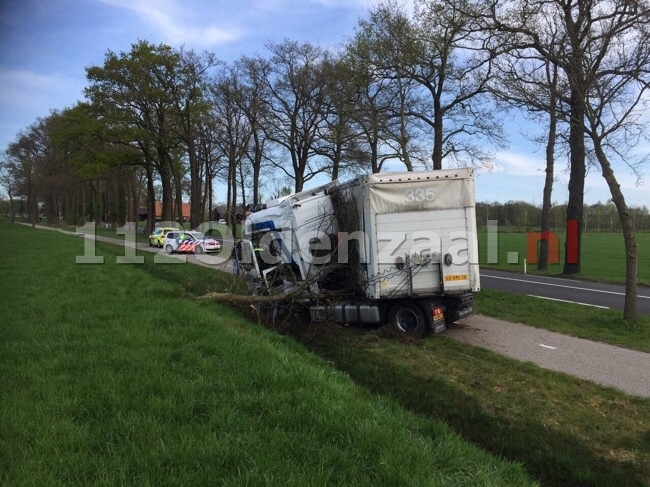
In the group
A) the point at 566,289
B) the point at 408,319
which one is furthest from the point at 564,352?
the point at 566,289

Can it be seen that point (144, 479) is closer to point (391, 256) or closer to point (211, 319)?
point (211, 319)

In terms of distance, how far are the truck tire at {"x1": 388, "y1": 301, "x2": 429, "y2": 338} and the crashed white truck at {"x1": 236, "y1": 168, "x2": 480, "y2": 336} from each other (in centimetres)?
2

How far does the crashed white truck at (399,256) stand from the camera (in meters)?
9.59

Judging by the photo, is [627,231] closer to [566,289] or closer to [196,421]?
[566,289]

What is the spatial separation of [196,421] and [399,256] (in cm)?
611

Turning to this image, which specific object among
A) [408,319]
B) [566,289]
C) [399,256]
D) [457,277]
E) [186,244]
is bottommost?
[566,289]

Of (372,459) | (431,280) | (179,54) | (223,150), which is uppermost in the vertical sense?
(179,54)

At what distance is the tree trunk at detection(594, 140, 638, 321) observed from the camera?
10.7m

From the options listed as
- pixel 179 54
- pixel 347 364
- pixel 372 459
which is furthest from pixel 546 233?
pixel 179 54

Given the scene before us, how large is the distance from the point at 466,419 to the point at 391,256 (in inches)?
171

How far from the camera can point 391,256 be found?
381 inches

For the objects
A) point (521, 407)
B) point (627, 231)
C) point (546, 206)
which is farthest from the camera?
point (546, 206)

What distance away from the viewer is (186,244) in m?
33.8

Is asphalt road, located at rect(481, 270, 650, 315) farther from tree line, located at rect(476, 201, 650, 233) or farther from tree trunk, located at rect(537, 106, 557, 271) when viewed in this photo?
tree line, located at rect(476, 201, 650, 233)
